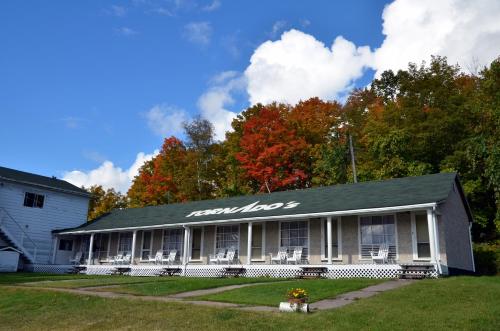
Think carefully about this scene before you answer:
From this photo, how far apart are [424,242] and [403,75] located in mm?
24451

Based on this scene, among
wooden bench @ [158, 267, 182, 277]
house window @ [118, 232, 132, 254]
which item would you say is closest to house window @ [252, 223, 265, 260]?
wooden bench @ [158, 267, 182, 277]

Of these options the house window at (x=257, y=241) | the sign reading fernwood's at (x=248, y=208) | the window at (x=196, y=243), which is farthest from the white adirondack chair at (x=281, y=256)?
the window at (x=196, y=243)

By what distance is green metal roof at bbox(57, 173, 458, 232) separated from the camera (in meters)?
20.7

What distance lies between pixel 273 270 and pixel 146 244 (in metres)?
10.4

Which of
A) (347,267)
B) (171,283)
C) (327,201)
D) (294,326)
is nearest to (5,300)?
(171,283)

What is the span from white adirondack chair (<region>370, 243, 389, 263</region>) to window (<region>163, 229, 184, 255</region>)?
39.1ft

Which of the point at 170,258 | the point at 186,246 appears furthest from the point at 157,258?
the point at 186,246

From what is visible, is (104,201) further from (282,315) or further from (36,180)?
(282,315)

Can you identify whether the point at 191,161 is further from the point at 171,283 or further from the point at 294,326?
the point at 294,326

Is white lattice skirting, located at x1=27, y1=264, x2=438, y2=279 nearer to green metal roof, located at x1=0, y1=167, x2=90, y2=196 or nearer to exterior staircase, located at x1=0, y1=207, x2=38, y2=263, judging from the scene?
exterior staircase, located at x1=0, y1=207, x2=38, y2=263

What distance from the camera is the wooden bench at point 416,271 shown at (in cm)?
1780

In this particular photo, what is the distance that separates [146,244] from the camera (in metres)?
29.5

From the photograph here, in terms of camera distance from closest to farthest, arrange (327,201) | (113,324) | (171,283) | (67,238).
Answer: (113,324) < (171,283) < (327,201) < (67,238)

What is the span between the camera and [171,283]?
682 inches
